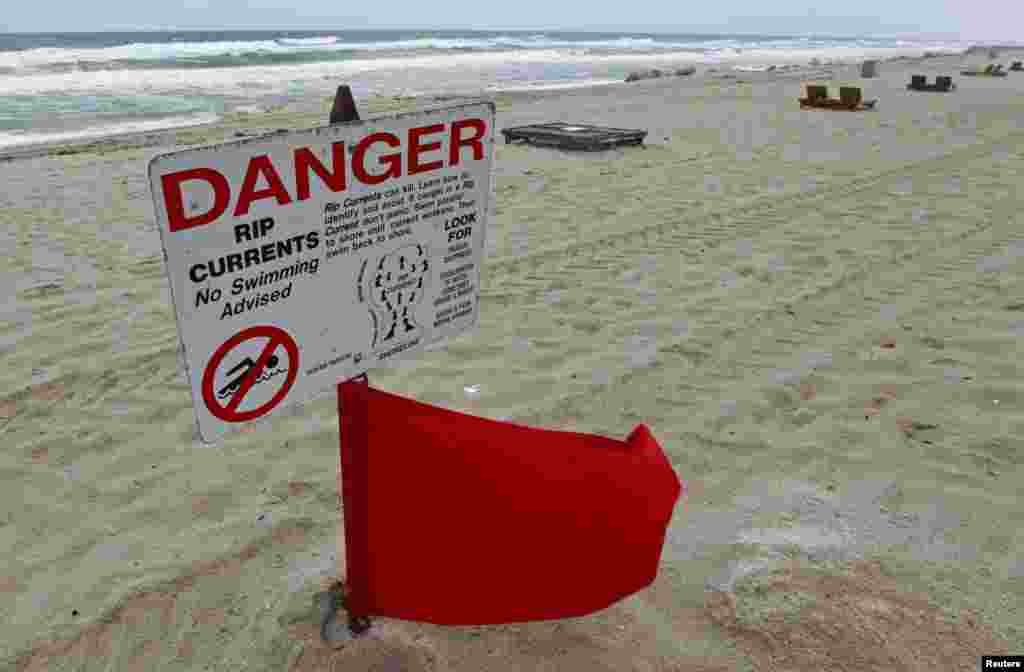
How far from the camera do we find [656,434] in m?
3.40

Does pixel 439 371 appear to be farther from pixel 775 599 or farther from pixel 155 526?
pixel 775 599

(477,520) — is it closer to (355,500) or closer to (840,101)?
(355,500)

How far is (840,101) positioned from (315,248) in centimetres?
1818

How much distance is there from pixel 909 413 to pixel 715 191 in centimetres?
549

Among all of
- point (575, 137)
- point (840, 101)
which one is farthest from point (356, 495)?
point (840, 101)

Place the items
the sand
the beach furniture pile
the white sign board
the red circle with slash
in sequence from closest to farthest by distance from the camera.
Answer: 1. the white sign board
2. the red circle with slash
3. the sand
4. the beach furniture pile

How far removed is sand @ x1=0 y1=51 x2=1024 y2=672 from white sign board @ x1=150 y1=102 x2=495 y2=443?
101 cm

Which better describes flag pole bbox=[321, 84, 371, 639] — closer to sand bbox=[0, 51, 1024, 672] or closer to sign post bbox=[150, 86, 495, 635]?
sign post bbox=[150, 86, 495, 635]

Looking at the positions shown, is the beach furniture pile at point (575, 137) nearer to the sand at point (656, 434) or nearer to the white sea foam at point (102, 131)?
the sand at point (656, 434)

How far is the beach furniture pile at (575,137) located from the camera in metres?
11.4

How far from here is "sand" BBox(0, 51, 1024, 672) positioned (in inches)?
89.7

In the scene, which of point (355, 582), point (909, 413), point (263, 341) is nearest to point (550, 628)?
point (355, 582)

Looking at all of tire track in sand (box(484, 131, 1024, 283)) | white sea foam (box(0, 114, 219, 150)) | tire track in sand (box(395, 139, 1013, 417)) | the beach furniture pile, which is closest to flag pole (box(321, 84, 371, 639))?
tire track in sand (box(395, 139, 1013, 417))

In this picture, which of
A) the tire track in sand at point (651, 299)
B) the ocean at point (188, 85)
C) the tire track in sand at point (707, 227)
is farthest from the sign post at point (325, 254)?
the ocean at point (188, 85)
